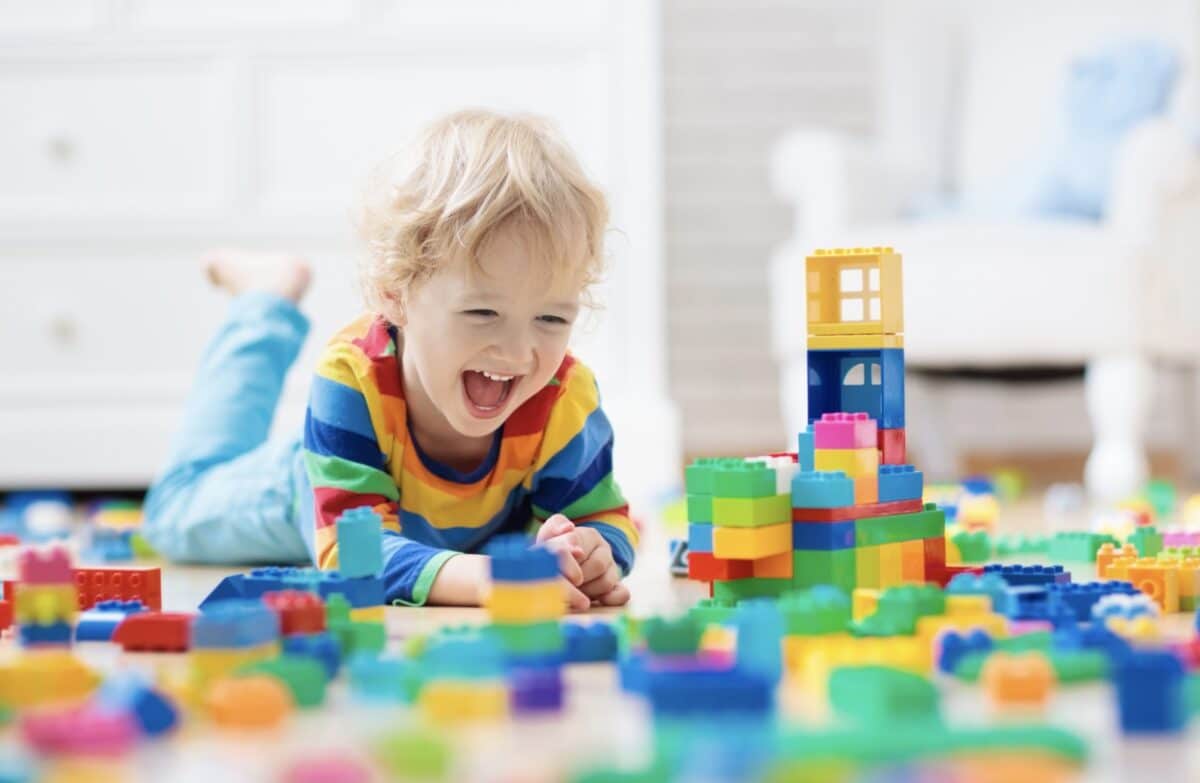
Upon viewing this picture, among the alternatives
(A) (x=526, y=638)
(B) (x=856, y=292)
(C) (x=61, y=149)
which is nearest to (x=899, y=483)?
(B) (x=856, y=292)

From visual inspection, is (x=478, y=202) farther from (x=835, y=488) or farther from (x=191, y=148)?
(x=191, y=148)

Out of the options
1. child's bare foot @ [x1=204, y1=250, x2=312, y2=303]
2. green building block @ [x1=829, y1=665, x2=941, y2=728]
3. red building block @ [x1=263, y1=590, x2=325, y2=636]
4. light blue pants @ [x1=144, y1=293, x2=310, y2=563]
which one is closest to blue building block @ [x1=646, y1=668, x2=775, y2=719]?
green building block @ [x1=829, y1=665, x2=941, y2=728]

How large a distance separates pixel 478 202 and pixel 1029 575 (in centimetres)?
45

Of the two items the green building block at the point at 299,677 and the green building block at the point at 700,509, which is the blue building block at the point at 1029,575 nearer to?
the green building block at the point at 700,509

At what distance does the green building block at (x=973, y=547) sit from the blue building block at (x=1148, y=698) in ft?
2.21

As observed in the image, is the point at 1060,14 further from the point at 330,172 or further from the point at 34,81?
the point at 34,81

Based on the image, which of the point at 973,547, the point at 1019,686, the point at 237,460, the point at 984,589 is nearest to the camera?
the point at 1019,686

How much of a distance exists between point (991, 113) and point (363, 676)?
2245 millimetres

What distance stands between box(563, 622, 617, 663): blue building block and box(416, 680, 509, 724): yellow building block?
0.46ft

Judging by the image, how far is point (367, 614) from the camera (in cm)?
91

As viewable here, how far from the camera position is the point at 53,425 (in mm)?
2266

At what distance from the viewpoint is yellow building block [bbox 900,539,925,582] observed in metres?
1.00

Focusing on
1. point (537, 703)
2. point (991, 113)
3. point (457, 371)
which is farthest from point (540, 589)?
point (991, 113)

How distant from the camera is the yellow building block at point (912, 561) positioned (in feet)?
3.28
